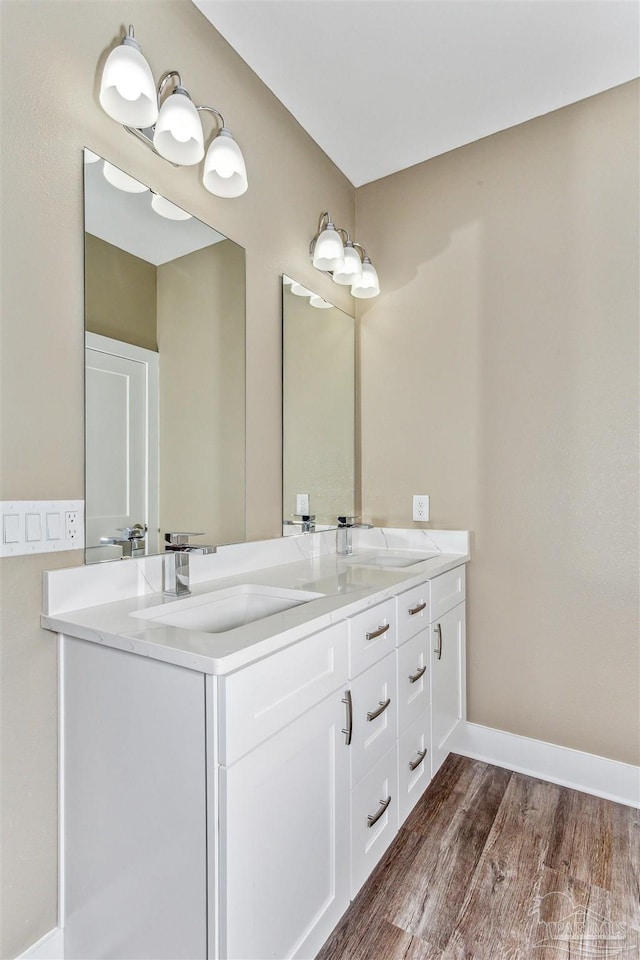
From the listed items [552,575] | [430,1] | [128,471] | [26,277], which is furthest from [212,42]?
[552,575]

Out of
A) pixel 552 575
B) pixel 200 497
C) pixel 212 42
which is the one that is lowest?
pixel 552 575

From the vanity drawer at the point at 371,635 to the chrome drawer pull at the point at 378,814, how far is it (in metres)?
0.40

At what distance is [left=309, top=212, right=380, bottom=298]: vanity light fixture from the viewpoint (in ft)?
6.66

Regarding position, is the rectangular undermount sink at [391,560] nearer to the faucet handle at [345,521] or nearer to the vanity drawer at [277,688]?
the faucet handle at [345,521]

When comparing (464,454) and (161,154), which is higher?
(161,154)

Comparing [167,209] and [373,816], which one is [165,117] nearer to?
[167,209]

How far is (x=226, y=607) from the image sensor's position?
1.38 metres

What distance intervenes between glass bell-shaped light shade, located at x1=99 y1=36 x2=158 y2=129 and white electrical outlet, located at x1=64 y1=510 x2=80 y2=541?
99 centimetres

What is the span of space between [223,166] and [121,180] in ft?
1.11

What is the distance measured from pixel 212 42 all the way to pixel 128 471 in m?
1.41

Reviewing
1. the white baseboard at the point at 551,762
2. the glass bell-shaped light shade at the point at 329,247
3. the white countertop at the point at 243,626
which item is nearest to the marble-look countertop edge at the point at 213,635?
the white countertop at the point at 243,626

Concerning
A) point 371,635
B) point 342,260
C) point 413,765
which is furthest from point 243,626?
point 342,260

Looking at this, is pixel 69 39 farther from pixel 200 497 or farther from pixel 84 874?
pixel 84 874

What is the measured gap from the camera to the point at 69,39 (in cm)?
118
